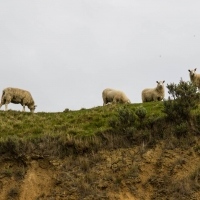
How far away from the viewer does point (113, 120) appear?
16531 mm

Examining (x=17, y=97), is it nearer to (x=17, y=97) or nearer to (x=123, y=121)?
(x=17, y=97)

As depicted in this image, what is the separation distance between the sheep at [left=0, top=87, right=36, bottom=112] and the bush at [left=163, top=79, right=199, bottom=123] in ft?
40.2

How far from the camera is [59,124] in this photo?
19.7m

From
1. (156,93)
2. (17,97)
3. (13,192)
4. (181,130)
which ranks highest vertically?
(17,97)

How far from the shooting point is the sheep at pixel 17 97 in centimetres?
2669

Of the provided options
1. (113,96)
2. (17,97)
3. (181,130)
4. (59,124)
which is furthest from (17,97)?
(181,130)

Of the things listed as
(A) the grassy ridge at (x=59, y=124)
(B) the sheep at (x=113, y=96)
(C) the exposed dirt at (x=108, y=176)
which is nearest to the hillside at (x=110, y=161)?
(C) the exposed dirt at (x=108, y=176)

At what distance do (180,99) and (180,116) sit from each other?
1.00 meters

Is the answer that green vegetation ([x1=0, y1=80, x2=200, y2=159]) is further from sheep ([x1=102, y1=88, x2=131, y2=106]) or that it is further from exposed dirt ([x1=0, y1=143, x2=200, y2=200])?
sheep ([x1=102, y1=88, x2=131, y2=106])

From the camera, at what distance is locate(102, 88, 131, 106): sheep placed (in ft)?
90.0

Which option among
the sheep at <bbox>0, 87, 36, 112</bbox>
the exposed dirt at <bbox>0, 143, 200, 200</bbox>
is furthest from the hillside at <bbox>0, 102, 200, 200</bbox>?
the sheep at <bbox>0, 87, 36, 112</bbox>

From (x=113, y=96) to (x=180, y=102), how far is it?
38.8 ft

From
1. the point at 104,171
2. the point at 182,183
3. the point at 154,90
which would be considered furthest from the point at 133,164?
the point at 154,90

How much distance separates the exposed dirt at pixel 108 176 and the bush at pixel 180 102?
5.41 ft
